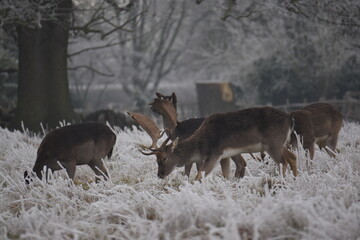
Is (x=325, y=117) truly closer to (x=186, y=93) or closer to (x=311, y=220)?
(x=311, y=220)

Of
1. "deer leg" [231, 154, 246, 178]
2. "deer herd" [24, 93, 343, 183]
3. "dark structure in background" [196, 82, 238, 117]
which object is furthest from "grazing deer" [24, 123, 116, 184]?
"dark structure in background" [196, 82, 238, 117]

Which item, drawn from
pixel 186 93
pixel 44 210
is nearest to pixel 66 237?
pixel 44 210

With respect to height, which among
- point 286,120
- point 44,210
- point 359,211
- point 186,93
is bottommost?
point 186,93

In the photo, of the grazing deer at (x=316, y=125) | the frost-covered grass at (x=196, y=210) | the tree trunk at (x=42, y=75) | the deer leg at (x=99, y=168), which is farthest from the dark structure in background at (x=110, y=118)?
the grazing deer at (x=316, y=125)

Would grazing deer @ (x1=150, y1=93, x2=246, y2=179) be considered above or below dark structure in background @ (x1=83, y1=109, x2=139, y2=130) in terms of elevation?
above

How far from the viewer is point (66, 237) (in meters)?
4.43

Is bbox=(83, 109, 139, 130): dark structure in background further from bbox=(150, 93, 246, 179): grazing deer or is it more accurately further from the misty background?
bbox=(150, 93, 246, 179): grazing deer

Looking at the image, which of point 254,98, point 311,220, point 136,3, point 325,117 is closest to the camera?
point 311,220

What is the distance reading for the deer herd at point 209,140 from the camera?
20.2 feet

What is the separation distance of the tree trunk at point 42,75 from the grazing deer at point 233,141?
581 centimetres

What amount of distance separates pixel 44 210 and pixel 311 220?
300cm

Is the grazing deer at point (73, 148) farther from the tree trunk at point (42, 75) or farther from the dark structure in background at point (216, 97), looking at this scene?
the dark structure in background at point (216, 97)

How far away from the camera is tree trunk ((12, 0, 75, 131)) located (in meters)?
11.4

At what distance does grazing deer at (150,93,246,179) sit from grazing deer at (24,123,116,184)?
2.98ft
